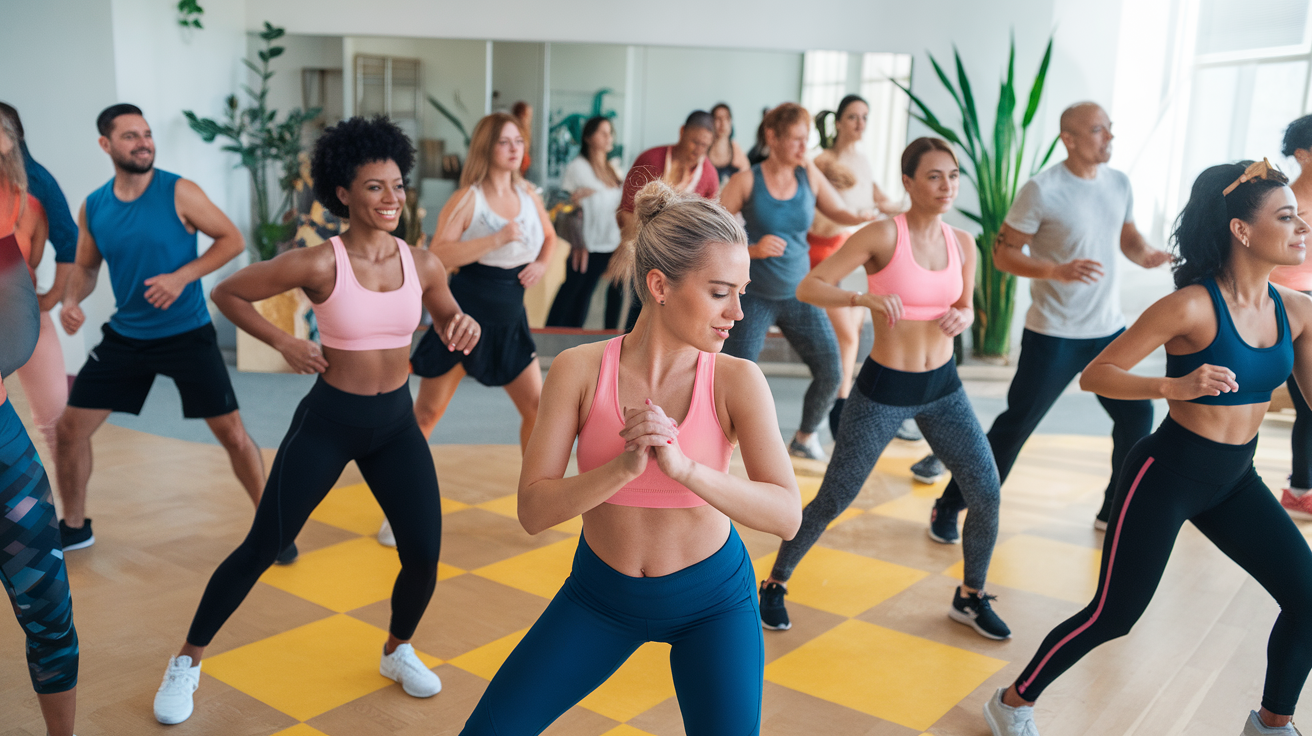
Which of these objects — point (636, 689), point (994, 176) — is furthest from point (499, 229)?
point (994, 176)

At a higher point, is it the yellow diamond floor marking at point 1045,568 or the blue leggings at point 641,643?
the blue leggings at point 641,643

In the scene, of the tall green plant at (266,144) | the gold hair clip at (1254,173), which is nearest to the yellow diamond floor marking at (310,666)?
the gold hair clip at (1254,173)

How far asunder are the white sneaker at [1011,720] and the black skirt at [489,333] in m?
2.01

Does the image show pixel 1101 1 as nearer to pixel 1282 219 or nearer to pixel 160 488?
pixel 1282 219

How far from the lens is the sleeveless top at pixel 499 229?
3.70 meters

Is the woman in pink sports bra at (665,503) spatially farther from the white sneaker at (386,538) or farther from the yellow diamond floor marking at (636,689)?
the white sneaker at (386,538)

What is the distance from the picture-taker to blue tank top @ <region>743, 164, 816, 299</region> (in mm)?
4129

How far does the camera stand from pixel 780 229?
419 cm

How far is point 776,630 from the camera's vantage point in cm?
303

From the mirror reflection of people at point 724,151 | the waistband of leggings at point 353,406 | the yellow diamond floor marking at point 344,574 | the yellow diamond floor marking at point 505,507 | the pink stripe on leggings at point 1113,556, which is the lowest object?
the yellow diamond floor marking at point 505,507

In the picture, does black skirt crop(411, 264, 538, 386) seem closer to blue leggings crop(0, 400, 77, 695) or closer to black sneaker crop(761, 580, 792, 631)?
black sneaker crop(761, 580, 792, 631)

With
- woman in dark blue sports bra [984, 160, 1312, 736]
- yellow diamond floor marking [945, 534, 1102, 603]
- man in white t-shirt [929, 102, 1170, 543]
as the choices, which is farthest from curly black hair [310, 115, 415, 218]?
yellow diamond floor marking [945, 534, 1102, 603]

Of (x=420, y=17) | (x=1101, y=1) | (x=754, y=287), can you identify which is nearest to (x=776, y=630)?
(x=754, y=287)

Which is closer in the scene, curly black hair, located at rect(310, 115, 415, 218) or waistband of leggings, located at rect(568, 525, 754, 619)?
waistband of leggings, located at rect(568, 525, 754, 619)
